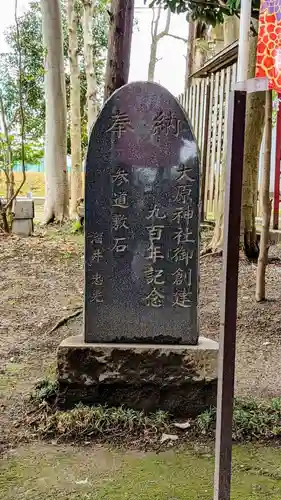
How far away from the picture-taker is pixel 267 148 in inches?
182

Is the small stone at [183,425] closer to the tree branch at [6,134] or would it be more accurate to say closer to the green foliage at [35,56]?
the tree branch at [6,134]

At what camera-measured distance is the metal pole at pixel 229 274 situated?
5.28 feet

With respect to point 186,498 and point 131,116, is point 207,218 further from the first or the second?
point 186,498

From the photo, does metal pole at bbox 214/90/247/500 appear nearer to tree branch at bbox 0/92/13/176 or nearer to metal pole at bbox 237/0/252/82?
metal pole at bbox 237/0/252/82

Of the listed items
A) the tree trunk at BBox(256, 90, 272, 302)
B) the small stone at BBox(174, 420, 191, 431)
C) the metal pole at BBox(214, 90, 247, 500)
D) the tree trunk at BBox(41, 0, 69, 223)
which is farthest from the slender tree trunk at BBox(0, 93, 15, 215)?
the metal pole at BBox(214, 90, 247, 500)

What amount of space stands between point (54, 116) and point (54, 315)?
552 cm

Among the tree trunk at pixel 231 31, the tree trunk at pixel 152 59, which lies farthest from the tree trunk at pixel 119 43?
the tree trunk at pixel 152 59

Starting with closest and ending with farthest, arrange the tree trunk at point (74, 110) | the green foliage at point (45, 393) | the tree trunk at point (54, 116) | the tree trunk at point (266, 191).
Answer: the green foliage at point (45, 393)
the tree trunk at point (266, 191)
the tree trunk at point (54, 116)
the tree trunk at point (74, 110)

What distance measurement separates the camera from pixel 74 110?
11.3 m

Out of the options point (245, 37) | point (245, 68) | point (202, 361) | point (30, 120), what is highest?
point (30, 120)

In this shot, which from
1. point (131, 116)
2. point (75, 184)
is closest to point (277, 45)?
point (131, 116)

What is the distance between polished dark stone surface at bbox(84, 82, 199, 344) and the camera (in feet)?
9.82

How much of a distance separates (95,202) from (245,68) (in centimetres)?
136

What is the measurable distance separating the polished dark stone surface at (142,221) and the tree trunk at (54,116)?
7.17 meters
